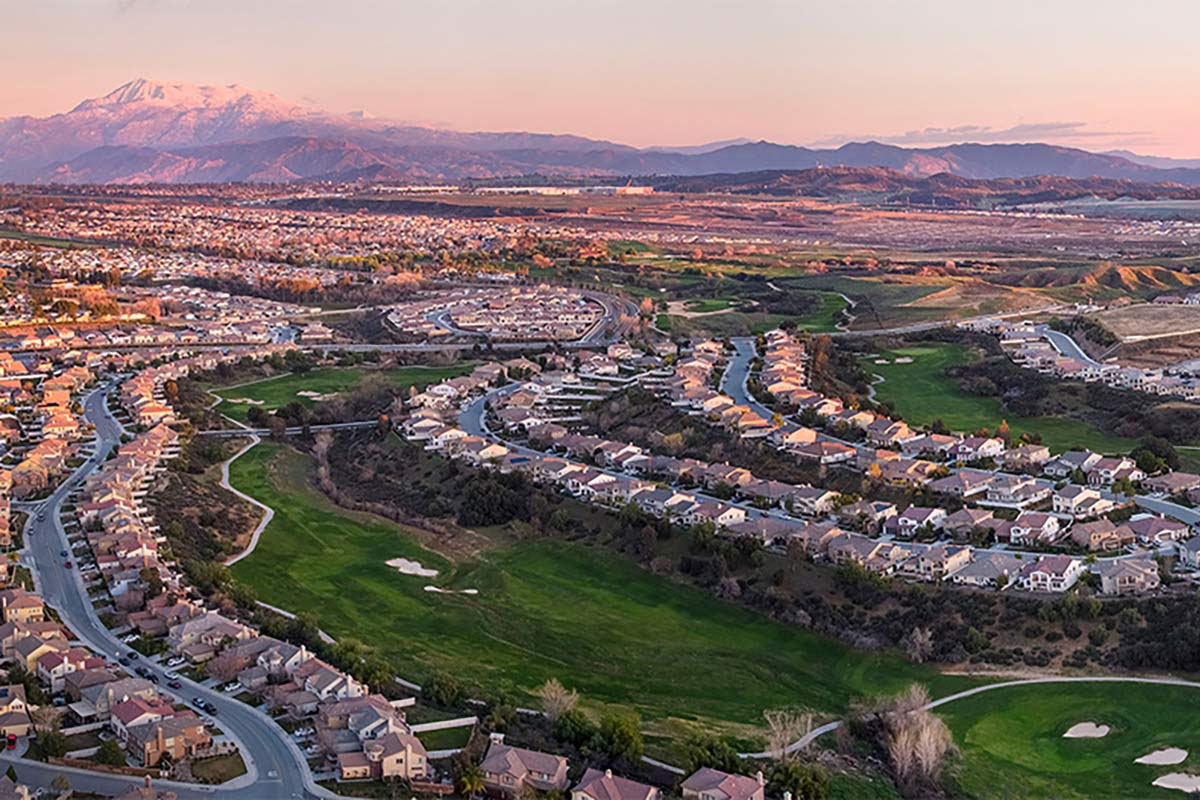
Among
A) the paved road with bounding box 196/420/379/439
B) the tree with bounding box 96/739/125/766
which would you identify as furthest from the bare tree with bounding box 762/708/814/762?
the paved road with bounding box 196/420/379/439

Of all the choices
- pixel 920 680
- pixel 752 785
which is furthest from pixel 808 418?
pixel 752 785

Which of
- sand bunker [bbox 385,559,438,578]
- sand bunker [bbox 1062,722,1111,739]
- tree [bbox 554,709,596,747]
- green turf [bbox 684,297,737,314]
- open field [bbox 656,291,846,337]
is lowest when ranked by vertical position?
sand bunker [bbox 1062,722,1111,739]

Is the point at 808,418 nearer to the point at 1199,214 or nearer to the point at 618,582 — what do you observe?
the point at 618,582

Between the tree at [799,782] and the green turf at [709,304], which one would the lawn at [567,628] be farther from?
the green turf at [709,304]

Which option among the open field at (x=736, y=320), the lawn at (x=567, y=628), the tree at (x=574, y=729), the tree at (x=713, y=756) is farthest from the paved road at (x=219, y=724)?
the open field at (x=736, y=320)

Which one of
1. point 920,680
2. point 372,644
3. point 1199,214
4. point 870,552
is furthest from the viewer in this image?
point 1199,214

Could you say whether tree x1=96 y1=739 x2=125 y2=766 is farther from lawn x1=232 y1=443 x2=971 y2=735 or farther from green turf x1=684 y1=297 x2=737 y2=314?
green turf x1=684 y1=297 x2=737 y2=314
